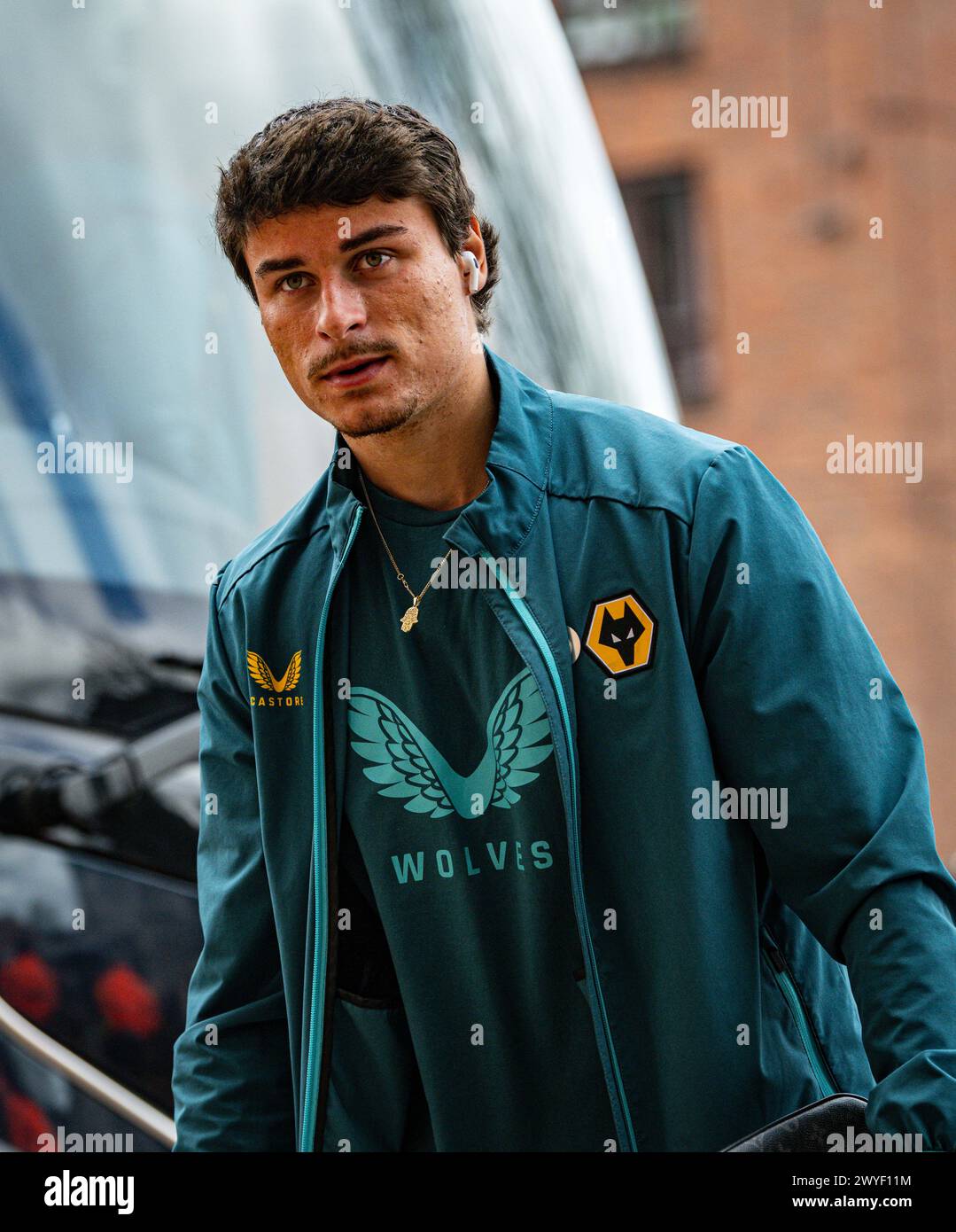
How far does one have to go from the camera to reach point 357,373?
57.9 inches

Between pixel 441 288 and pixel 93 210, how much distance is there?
91 centimetres

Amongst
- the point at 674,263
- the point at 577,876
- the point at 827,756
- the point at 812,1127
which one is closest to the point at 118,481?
the point at 577,876

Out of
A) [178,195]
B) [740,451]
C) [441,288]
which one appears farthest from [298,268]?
[178,195]

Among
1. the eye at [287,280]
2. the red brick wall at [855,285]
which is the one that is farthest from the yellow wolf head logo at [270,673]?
the red brick wall at [855,285]

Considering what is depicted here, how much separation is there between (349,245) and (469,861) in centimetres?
59

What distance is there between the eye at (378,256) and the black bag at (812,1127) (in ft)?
2.79

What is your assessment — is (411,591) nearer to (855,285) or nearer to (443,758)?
(443,758)

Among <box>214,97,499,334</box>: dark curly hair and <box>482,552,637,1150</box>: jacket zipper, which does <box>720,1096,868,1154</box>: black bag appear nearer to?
<box>482,552,637,1150</box>: jacket zipper

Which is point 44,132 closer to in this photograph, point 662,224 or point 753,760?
point 753,760

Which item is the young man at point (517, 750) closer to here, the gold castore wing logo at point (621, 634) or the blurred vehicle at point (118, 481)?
the gold castore wing logo at point (621, 634)

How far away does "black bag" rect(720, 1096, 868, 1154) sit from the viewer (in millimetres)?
1333

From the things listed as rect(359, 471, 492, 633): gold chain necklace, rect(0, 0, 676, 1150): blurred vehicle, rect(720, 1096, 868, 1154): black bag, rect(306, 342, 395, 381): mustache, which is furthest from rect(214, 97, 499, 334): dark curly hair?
rect(720, 1096, 868, 1154): black bag

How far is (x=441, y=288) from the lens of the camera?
1.52 m

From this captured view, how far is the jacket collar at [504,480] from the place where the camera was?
147 centimetres
